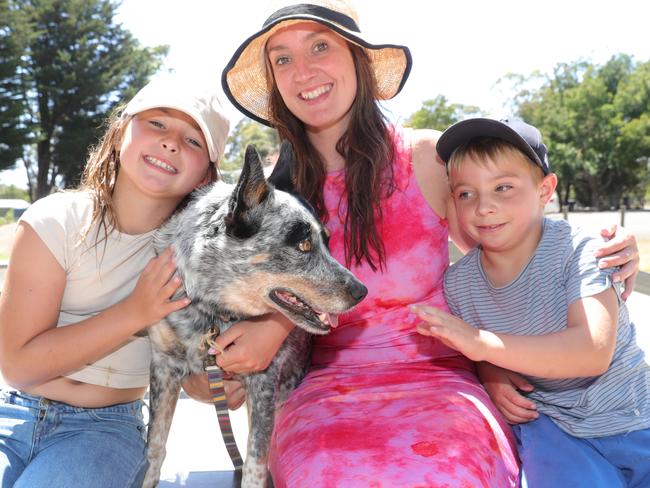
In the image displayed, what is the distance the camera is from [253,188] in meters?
2.36

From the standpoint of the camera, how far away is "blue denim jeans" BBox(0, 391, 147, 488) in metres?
2.21

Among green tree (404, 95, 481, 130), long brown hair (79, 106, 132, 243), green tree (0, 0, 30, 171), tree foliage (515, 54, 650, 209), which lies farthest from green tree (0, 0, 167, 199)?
long brown hair (79, 106, 132, 243)

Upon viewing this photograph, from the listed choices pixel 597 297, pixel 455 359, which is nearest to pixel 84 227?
pixel 455 359

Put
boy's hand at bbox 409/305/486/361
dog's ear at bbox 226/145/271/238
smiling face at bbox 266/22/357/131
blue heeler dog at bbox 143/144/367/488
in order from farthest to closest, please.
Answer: smiling face at bbox 266/22/357/131, blue heeler dog at bbox 143/144/367/488, dog's ear at bbox 226/145/271/238, boy's hand at bbox 409/305/486/361

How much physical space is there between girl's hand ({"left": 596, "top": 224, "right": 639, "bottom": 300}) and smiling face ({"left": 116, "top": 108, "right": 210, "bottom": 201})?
175 centimetres

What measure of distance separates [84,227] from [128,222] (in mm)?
217

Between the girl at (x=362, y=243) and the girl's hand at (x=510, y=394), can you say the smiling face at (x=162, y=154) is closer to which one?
the girl at (x=362, y=243)

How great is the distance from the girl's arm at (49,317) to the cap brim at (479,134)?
1303 millimetres

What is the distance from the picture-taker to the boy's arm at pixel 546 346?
6.50 ft

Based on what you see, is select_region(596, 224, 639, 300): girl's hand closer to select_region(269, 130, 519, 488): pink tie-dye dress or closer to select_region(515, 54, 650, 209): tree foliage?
select_region(269, 130, 519, 488): pink tie-dye dress

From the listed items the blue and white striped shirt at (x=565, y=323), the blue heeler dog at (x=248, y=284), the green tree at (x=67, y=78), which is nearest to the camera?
the blue and white striped shirt at (x=565, y=323)

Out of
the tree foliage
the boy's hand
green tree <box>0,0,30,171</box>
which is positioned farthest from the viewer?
the tree foliage

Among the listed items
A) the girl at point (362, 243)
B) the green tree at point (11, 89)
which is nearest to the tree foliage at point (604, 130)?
the green tree at point (11, 89)

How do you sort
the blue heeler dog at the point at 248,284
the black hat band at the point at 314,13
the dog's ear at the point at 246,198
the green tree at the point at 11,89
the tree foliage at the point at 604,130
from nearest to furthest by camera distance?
the dog's ear at the point at 246,198
the blue heeler dog at the point at 248,284
the black hat band at the point at 314,13
the green tree at the point at 11,89
the tree foliage at the point at 604,130
